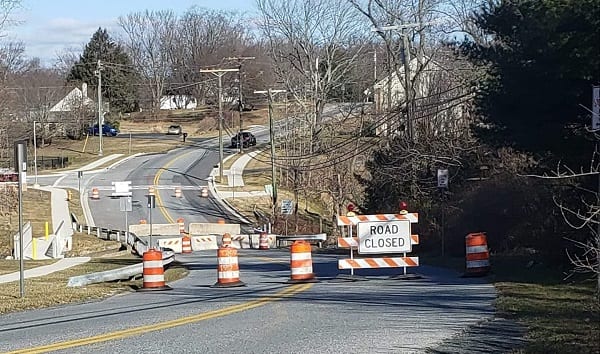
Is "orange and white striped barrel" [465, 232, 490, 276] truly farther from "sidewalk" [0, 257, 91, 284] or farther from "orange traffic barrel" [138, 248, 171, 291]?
"sidewalk" [0, 257, 91, 284]

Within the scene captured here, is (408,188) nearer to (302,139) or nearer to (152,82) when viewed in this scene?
(302,139)

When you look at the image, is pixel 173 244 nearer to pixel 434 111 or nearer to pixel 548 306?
pixel 434 111

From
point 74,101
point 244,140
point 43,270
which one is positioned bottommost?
point 43,270

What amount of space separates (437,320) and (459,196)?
25509 millimetres

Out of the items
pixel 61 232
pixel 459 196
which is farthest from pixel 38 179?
pixel 459 196

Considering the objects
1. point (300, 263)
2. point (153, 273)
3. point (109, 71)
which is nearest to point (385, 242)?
point (300, 263)

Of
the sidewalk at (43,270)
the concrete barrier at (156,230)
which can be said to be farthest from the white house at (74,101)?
the sidewalk at (43,270)

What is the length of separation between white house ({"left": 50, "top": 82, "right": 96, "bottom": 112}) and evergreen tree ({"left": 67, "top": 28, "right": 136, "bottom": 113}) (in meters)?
7.65

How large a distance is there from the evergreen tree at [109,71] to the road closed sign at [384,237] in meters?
101

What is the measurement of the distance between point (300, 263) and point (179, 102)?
120 meters

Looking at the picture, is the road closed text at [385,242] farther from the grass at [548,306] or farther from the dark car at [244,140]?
the dark car at [244,140]

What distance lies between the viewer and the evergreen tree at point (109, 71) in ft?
394

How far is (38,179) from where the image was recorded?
82.6 m

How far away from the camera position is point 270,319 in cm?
1409
